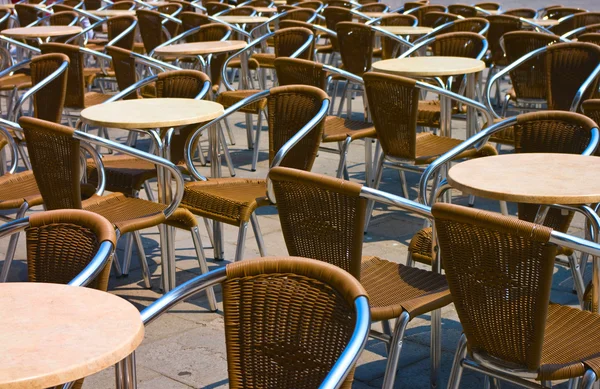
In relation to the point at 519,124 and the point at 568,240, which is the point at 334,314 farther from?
the point at 519,124

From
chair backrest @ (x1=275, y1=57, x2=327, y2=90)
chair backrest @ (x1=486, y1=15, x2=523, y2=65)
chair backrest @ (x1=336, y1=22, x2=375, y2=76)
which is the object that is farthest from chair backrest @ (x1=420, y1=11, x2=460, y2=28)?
chair backrest @ (x1=275, y1=57, x2=327, y2=90)

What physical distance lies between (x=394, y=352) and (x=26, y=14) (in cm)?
882

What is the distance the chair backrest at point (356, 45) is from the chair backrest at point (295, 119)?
2930 millimetres

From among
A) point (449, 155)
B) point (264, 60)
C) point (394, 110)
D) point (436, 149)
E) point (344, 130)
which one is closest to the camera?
point (449, 155)

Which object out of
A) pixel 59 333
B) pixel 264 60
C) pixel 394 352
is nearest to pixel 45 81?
pixel 264 60

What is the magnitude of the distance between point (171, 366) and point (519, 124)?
173 cm

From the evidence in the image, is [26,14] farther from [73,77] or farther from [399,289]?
[399,289]

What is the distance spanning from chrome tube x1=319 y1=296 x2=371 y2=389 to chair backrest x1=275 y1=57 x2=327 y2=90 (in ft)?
11.4

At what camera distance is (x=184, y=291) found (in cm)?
221

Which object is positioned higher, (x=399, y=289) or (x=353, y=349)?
(x=353, y=349)

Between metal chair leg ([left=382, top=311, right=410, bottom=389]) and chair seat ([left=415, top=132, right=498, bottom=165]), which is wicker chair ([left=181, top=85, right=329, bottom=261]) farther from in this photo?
metal chair leg ([left=382, top=311, right=410, bottom=389])

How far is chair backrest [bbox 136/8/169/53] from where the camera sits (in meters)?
8.70

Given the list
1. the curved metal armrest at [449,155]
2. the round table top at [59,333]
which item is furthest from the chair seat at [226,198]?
the round table top at [59,333]

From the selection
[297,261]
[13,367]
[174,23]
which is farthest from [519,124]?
[174,23]
